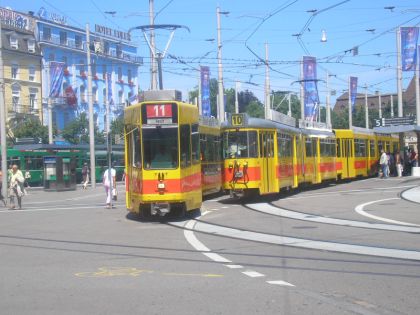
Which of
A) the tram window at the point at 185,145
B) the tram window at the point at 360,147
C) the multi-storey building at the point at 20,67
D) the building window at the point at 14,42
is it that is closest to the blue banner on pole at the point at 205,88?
the tram window at the point at 360,147

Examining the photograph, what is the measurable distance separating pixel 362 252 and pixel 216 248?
112 inches

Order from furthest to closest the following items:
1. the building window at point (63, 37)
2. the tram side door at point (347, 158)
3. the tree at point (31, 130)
Answer: the building window at point (63, 37), the tree at point (31, 130), the tram side door at point (347, 158)

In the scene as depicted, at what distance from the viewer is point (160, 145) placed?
57.9ft

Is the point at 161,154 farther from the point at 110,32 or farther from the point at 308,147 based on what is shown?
the point at 110,32

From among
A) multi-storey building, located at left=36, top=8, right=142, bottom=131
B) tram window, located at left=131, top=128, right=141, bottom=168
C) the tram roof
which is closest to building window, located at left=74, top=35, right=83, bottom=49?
multi-storey building, located at left=36, top=8, right=142, bottom=131

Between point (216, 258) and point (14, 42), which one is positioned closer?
point (216, 258)

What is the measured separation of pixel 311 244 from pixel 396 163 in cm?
2931

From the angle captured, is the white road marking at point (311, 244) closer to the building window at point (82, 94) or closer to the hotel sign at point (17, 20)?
the hotel sign at point (17, 20)

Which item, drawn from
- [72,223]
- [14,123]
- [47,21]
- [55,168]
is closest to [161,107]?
[72,223]

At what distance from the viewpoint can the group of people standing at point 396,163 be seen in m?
38.8

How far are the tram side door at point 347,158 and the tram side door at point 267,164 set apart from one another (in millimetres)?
13534

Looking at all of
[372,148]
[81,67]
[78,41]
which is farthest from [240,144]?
[78,41]

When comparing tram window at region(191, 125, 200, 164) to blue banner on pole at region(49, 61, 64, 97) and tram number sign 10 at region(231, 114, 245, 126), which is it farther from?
blue banner on pole at region(49, 61, 64, 97)

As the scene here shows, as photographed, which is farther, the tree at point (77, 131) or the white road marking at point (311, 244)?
the tree at point (77, 131)
